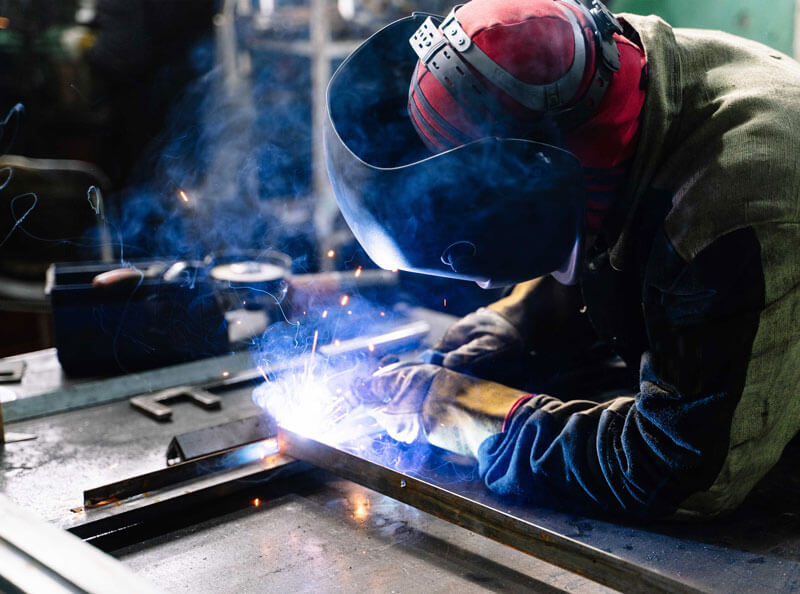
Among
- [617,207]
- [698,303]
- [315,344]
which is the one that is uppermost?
[617,207]

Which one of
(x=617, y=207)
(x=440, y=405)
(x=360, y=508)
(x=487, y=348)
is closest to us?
(x=617, y=207)

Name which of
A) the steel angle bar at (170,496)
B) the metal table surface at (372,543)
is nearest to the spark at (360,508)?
the metal table surface at (372,543)

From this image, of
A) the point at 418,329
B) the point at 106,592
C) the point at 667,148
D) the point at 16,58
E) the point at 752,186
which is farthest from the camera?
the point at 16,58

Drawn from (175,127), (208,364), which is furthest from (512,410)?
(175,127)

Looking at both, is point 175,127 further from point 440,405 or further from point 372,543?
point 372,543

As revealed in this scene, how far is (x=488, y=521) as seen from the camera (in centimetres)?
147

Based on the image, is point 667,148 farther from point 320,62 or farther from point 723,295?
point 320,62

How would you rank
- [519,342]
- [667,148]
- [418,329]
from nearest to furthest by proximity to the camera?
[667,148]
[519,342]
[418,329]

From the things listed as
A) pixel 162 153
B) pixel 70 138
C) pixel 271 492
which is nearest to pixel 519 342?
pixel 271 492

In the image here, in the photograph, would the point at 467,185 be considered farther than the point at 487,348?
No

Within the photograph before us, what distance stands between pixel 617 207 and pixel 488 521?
0.68 m

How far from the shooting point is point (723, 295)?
133 cm

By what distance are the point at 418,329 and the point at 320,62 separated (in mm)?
3191

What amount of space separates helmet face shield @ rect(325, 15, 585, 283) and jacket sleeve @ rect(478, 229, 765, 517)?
0.21 metres
